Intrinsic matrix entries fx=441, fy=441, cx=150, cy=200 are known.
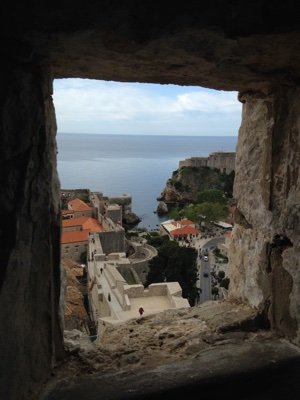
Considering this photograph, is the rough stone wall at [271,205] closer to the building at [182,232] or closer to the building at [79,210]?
the building at [79,210]

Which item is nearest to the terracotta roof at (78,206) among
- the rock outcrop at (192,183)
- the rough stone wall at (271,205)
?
the rock outcrop at (192,183)

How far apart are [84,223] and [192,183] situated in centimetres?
2289

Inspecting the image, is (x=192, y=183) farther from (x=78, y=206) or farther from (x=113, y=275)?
(x=113, y=275)

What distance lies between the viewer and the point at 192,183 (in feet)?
162

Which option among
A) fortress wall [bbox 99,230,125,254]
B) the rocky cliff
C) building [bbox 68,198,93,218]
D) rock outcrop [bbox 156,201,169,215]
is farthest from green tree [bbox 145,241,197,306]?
rock outcrop [bbox 156,201,169,215]

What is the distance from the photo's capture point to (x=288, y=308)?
2.75m

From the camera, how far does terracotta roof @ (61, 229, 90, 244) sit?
24.9 metres

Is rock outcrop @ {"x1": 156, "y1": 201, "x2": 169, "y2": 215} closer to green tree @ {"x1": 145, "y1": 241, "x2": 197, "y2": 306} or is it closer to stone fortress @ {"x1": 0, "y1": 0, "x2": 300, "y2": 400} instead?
green tree @ {"x1": 145, "y1": 241, "x2": 197, "y2": 306}

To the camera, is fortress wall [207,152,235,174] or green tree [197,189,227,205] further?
fortress wall [207,152,235,174]

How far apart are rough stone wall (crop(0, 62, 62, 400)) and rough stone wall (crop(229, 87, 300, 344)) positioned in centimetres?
136

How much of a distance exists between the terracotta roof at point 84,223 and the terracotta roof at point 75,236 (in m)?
1.33

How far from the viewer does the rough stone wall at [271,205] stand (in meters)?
2.65

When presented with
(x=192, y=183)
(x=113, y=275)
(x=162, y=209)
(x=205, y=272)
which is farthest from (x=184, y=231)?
(x=113, y=275)

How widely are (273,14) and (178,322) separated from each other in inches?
85.1
